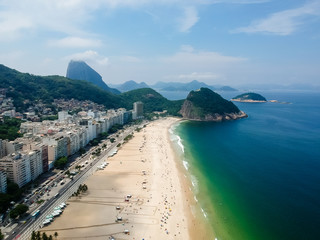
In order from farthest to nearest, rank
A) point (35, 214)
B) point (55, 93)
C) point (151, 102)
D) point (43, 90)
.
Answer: point (151, 102), point (55, 93), point (43, 90), point (35, 214)

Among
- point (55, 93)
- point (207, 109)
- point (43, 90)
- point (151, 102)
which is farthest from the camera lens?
point (151, 102)

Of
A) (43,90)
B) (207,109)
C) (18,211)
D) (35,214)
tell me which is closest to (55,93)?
(43,90)

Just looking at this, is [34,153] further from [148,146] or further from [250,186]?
[250,186]

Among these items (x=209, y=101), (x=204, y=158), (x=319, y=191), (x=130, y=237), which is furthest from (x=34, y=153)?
(x=209, y=101)

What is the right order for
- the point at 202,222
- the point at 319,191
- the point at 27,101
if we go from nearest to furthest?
1. the point at 202,222
2. the point at 319,191
3. the point at 27,101

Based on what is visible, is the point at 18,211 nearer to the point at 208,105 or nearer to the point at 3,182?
the point at 3,182

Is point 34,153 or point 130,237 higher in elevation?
point 34,153

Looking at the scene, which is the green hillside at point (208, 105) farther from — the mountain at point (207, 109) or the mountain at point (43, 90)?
the mountain at point (43, 90)

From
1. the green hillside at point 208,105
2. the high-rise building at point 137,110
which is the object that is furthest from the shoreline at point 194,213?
the green hillside at point 208,105
